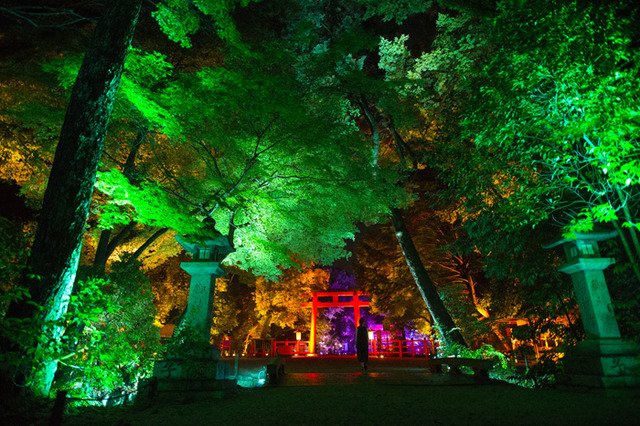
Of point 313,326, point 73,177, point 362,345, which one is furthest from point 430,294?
point 313,326

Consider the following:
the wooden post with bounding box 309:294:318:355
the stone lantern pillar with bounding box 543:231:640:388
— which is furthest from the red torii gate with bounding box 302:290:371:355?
the stone lantern pillar with bounding box 543:231:640:388

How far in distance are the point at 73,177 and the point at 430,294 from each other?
32.7ft

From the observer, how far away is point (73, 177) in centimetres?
440

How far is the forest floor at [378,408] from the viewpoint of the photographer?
3754 mm

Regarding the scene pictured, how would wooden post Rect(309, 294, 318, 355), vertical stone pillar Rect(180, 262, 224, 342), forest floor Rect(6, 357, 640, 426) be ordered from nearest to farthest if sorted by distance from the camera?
1. forest floor Rect(6, 357, 640, 426)
2. vertical stone pillar Rect(180, 262, 224, 342)
3. wooden post Rect(309, 294, 318, 355)

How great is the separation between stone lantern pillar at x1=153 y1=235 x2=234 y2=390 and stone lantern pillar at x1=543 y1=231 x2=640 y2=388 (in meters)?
5.95

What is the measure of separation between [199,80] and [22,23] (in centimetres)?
537

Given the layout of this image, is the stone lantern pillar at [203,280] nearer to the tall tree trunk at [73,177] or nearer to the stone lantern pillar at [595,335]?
the tall tree trunk at [73,177]

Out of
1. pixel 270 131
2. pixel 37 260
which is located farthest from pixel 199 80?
pixel 37 260

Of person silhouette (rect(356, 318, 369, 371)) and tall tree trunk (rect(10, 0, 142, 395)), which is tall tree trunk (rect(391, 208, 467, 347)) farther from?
tall tree trunk (rect(10, 0, 142, 395))

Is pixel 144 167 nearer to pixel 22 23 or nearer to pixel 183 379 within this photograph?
pixel 22 23

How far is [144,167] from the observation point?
10.9 m

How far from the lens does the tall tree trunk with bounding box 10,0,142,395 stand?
13.2ft

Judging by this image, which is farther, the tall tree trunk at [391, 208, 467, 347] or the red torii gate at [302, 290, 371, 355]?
the red torii gate at [302, 290, 371, 355]
